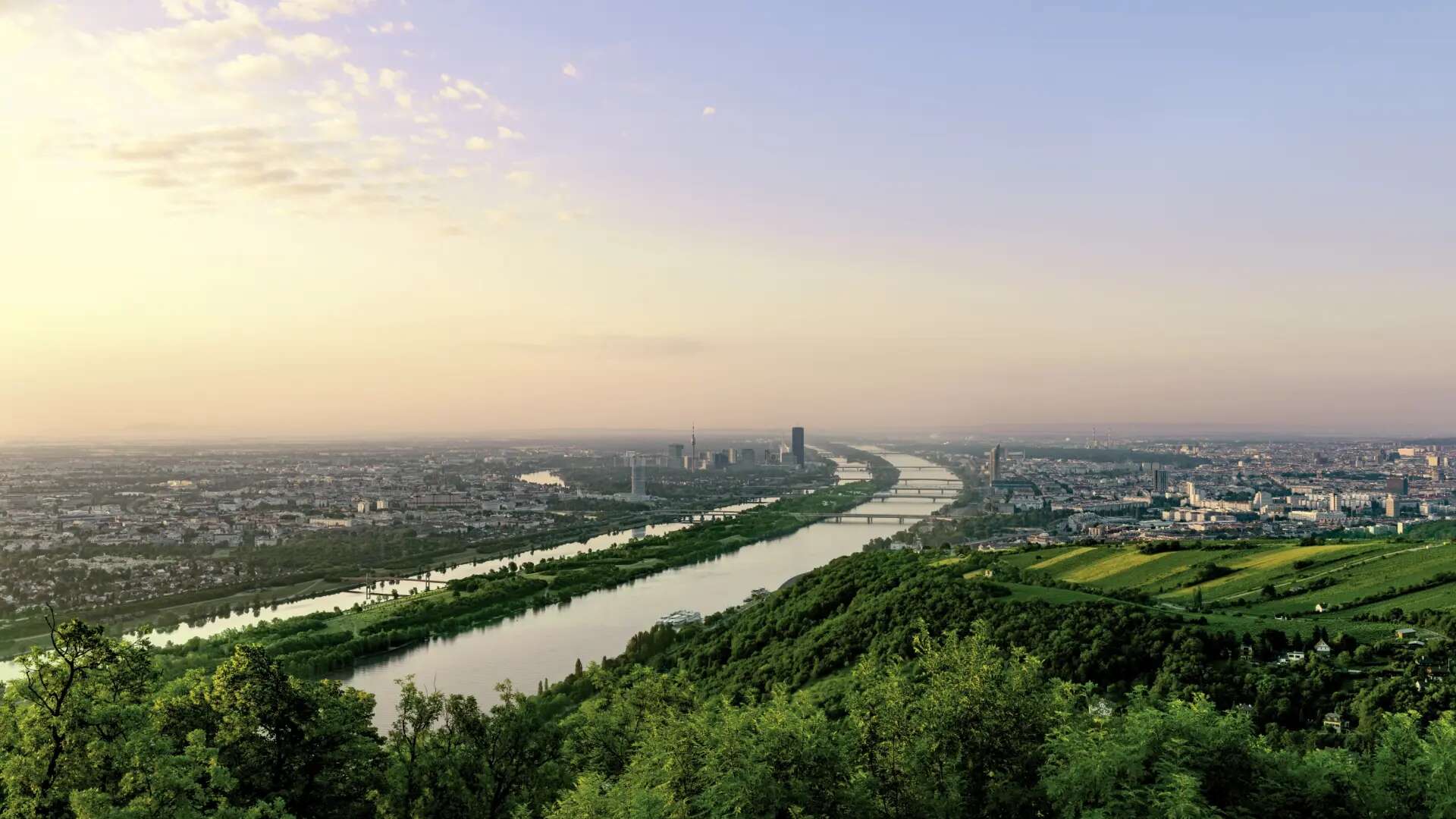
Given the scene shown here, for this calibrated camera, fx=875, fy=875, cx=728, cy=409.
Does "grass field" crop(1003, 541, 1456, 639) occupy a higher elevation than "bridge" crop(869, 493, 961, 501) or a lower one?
higher

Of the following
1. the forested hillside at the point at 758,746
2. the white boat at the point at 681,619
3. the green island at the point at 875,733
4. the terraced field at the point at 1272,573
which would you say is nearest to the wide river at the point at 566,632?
the white boat at the point at 681,619

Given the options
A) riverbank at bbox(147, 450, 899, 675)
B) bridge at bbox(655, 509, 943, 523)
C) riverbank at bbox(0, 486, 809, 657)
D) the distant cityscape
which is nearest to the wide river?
riverbank at bbox(147, 450, 899, 675)

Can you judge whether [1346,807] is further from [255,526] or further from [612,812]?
[255,526]

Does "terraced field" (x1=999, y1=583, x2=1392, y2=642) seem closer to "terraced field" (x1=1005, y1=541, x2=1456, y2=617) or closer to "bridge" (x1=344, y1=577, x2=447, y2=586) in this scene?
"terraced field" (x1=1005, y1=541, x2=1456, y2=617)

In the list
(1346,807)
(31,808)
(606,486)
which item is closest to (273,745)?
(31,808)

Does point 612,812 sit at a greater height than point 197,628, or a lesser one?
greater

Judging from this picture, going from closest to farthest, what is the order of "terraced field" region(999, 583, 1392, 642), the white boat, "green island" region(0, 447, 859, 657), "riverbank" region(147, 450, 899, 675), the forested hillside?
the forested hillside → "terraced field" region(999, 583, 1392, 642) → "riverbank" region(147, 450, 899, 675) → the white boat → "green island" region(0, 447, 859, 657)

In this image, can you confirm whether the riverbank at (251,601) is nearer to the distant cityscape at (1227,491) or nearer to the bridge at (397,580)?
the bridge at (397,580)
